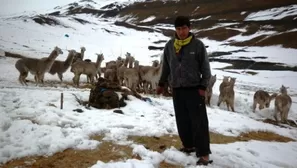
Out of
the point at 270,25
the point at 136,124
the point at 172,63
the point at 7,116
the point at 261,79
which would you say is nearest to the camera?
the point at 172,63

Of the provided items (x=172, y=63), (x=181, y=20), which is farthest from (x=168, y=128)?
(x=181, y=20)

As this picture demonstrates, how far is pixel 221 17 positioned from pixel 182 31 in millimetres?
95133

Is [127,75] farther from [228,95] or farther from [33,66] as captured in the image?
[228,95]

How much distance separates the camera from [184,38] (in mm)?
5547

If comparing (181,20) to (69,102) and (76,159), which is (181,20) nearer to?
(76,159)

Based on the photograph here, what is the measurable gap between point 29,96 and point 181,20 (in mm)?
5635

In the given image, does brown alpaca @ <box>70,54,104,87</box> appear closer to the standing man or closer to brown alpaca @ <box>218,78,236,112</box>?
brown alpaca @ <box>218,78,236,112</box>

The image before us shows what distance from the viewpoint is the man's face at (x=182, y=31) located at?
5.45 m

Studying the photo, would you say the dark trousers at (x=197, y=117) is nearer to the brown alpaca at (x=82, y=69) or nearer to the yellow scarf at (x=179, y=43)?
the yellow scarf at (x=179, y=43)

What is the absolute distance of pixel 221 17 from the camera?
96.1 metres

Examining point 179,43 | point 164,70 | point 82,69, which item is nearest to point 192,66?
point 179,43

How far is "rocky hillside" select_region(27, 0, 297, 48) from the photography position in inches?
2591

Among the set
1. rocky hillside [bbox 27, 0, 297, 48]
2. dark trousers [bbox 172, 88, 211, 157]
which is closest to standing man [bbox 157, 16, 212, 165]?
dark trousers [bbox 172, 88, 211, 157]

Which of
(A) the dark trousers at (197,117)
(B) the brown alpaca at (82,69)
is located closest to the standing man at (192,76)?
(A) the dark trousers at (197,117)
